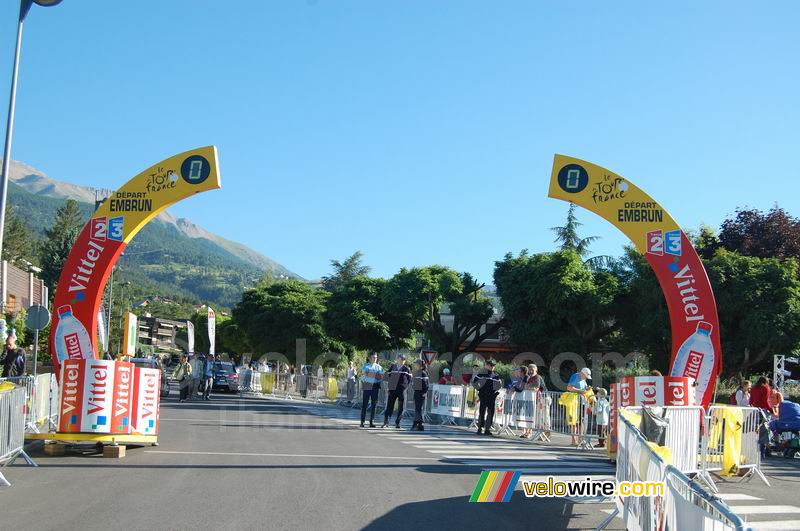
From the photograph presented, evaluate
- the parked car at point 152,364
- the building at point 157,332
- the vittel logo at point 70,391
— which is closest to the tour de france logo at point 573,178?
the vittel logo at point 70,391

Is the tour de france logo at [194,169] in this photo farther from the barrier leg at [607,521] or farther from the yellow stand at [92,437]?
the barrier leg at [607,521]

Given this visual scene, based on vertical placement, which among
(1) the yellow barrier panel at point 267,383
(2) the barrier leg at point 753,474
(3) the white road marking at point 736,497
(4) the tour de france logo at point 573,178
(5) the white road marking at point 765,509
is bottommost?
(1) the yellow barrier panel at point 267,383

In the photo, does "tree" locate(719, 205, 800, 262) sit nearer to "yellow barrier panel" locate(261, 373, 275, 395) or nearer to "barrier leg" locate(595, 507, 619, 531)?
"yellow barrier panel" locate(261, 373, 275, 395)

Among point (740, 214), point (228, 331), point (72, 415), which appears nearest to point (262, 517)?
point (72, 415)

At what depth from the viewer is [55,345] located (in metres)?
16.5

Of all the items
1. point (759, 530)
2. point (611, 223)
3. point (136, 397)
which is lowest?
point (759, 530)

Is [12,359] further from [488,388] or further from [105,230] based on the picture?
[488,388]

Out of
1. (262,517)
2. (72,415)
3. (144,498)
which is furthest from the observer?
(72,415)

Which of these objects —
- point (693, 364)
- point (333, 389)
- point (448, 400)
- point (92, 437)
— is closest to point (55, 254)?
point (333, 389)

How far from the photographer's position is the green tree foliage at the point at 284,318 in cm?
5541

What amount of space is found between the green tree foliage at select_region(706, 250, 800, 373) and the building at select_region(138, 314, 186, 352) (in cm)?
8612

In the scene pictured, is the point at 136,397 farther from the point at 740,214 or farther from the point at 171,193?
the point at 740,214

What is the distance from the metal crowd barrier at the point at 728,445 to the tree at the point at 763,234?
2577 centimetres

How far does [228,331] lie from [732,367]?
202ft
